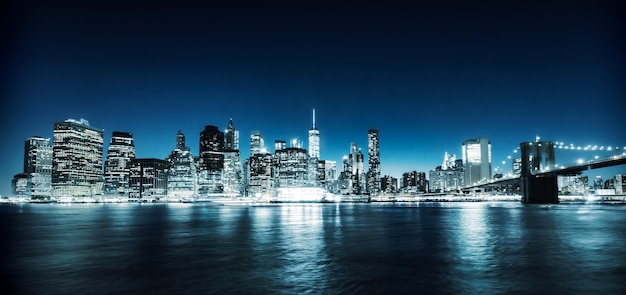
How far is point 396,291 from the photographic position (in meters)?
16.9

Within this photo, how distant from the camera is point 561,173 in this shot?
120812 millimetres

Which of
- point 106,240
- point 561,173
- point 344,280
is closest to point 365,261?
point 344,280

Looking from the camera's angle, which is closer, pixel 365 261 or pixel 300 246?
pixel 365 261

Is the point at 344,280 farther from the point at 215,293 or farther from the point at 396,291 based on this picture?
the point at 215,293

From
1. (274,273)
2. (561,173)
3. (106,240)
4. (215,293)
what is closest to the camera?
(215,293)

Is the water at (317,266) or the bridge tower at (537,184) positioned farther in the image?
the bridge tower at (537,184)

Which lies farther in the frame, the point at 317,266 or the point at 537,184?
the point at 537,184

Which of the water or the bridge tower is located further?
the bridge tower

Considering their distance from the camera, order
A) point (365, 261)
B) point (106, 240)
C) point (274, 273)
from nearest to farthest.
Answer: point (274, 273) → point (365, 261) → point (106, 240)

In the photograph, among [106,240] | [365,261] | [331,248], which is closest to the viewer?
[365,261]

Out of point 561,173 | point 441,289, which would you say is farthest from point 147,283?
point 561,173

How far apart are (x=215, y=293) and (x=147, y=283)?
12.4 ft

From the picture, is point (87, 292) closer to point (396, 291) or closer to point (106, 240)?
point (396, 291)

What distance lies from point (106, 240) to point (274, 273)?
75.1ft
